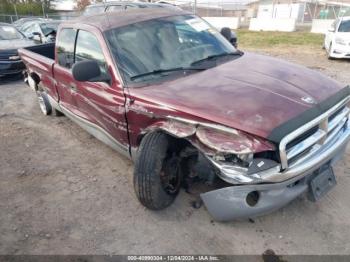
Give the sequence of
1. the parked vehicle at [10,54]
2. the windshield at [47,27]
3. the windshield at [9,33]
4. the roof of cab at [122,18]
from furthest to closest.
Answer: the windshield at [47,27] < the windshield at [9,33] < the parked vehicle at [10,54] < the roof of cab at [122,18]

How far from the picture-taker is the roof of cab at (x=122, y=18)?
3658mm

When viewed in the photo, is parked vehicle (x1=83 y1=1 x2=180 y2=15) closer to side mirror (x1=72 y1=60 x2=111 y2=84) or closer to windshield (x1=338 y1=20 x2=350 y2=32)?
windshield (x1=338 y1=20 x2=350 y2=32)

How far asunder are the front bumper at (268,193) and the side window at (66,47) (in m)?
2.71

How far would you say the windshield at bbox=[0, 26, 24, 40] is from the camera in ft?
31.7

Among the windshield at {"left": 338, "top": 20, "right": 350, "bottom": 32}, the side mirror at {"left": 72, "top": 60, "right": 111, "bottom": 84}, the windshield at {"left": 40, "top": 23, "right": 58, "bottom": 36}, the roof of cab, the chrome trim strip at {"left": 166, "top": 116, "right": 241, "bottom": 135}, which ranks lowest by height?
the windshield at {"left": 338, "top": 20, "right": 350, "bottom": 32}

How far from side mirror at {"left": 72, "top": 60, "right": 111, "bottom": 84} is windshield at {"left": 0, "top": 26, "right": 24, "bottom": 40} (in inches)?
311

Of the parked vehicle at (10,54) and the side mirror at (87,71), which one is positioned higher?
the side mirror at (87,71)

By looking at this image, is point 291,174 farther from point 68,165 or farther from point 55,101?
point 55,101

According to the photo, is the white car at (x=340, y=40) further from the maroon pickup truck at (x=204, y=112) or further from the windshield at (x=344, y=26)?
the maroon pickup truck at (x=204, y=112)

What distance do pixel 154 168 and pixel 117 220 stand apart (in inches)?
28.5

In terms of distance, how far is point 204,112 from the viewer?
2.57m

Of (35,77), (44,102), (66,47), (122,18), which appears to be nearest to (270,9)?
(35,77)

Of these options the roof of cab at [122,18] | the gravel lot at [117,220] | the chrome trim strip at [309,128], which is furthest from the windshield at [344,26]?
the chrome trim strip at [309,128]

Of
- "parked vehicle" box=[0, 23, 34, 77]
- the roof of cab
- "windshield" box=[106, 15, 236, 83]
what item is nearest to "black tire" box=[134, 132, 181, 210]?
"windshield" box=[106, 15, 236, 83]
